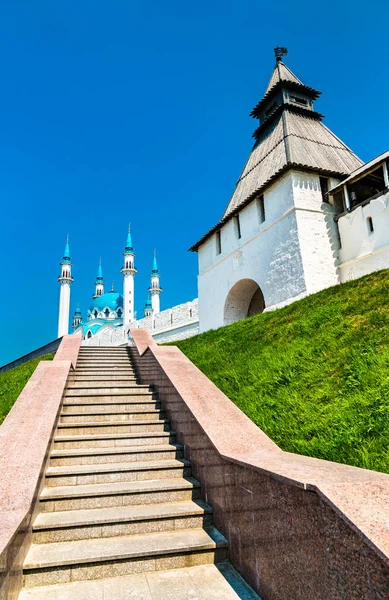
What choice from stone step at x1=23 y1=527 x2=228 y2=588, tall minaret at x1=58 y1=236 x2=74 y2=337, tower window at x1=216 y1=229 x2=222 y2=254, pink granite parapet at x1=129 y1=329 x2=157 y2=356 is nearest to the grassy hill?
pink granite parapet at x1=129 y1=329 x2=157 y2=356

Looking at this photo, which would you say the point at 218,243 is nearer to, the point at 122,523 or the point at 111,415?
the point at 111,415

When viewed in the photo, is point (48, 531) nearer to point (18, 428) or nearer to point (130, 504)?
point (130, 504)

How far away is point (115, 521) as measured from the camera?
12.1ft

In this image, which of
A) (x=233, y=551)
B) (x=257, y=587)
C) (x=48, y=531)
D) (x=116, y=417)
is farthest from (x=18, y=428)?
(x=257, y=587)

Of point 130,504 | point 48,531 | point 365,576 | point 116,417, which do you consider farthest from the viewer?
point 116,417

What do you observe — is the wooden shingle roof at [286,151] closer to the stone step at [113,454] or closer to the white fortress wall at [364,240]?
the white fortress wall at [364,240]

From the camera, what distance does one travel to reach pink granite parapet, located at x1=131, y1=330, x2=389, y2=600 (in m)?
2.07

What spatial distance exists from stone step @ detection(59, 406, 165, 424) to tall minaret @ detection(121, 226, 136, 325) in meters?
47.7

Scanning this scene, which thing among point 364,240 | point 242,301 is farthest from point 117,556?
point 242,301

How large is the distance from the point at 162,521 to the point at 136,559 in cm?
52

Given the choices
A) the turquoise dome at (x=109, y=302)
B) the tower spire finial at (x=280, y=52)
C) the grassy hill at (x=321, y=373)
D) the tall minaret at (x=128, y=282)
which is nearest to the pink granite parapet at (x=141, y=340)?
the grassy hill at (x=321, y=373)

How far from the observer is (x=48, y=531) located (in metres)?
3.57

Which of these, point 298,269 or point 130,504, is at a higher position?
point 298,269

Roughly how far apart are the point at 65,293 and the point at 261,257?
45169 millimetres
